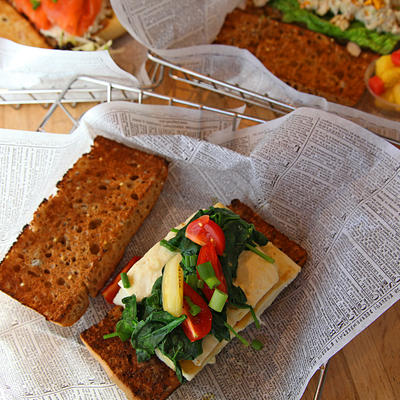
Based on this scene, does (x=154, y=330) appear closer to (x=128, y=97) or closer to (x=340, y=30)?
(x=128, y=97)

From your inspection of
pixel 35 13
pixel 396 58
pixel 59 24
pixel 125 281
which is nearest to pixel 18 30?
pixel 35 13

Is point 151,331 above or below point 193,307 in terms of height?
below

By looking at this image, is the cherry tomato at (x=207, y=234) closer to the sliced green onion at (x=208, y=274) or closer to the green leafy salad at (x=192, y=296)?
the green leafy salad at (x=192, y=296)

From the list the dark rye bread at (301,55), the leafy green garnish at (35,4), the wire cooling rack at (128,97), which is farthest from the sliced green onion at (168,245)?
the leafy green garnish at (35,4)

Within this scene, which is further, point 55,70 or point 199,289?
point 55,70

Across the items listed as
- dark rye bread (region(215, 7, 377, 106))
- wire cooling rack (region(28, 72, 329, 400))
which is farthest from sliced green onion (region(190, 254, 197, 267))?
dark rye bread (region(215, 7, 377, 106))

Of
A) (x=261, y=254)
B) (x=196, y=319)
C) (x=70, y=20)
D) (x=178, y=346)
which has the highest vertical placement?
(x=70, y=20)
